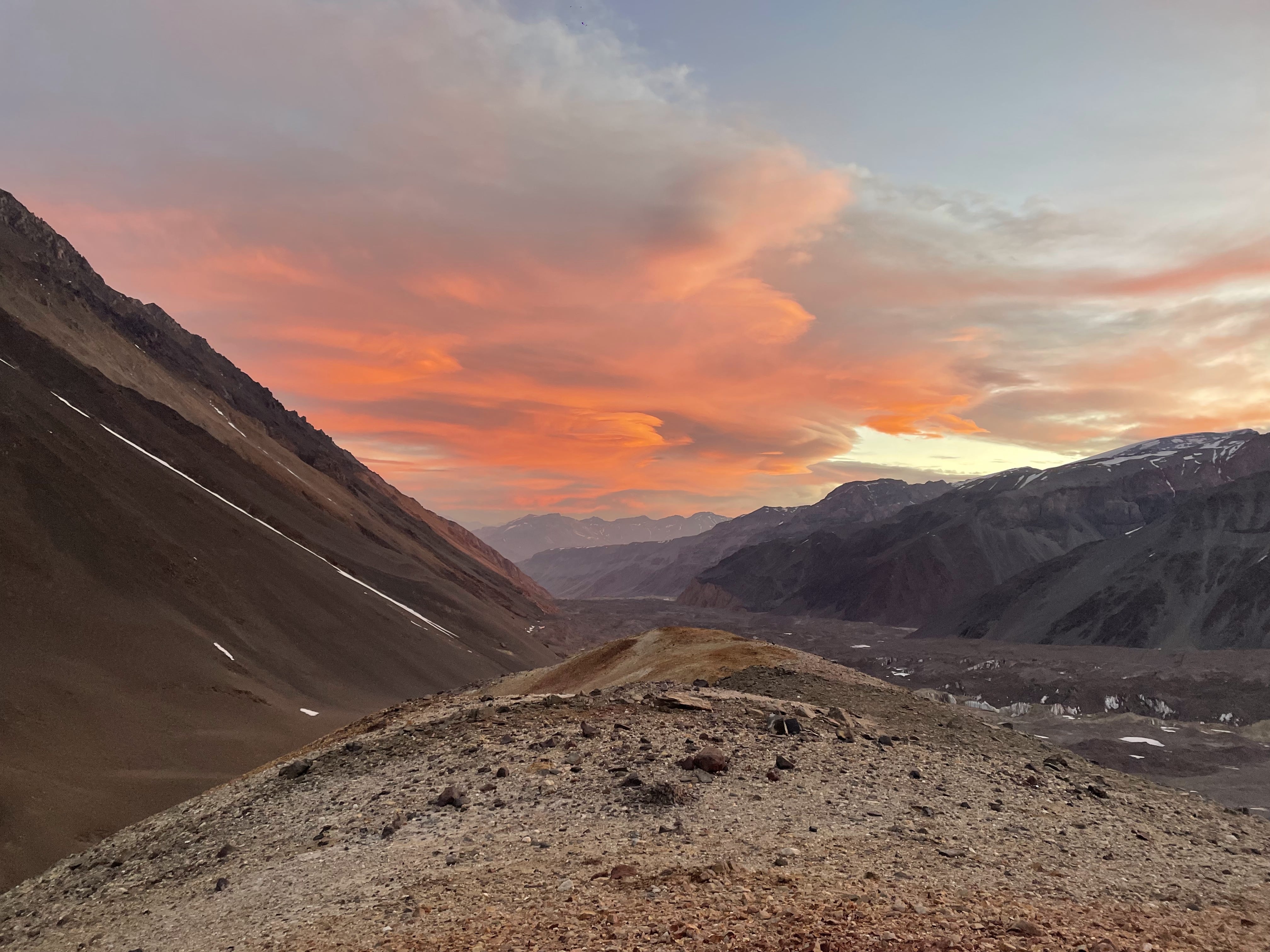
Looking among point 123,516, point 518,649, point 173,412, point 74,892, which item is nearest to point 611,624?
point 518,649

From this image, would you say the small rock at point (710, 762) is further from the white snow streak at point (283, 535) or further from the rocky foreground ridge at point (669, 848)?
the white snow streak at point (283, 535)

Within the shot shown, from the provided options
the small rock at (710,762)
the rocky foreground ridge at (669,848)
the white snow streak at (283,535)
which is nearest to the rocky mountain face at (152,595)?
the white snow streak at (283,535)

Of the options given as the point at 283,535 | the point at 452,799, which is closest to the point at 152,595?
the point at 283,535

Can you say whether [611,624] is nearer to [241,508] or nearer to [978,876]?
[241,508]

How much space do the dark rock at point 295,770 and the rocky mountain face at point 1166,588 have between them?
110m

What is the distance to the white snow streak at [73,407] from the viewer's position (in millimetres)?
61812

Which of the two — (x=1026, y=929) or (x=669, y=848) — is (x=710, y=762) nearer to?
(x=669, y=848)

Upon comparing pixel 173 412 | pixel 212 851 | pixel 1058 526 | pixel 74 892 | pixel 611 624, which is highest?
pixel 1058 526

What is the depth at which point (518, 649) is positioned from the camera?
293ft

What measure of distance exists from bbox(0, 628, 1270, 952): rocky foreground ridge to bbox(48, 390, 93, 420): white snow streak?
5984 centimetres

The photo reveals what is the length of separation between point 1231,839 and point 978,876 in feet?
23.3

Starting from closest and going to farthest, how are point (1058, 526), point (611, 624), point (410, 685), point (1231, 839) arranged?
point (1231, 839) → point (410, 685) → point (611, 624) → point (1058, 526)

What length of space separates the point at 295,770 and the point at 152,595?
4027 cm

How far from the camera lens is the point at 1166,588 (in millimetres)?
107938
